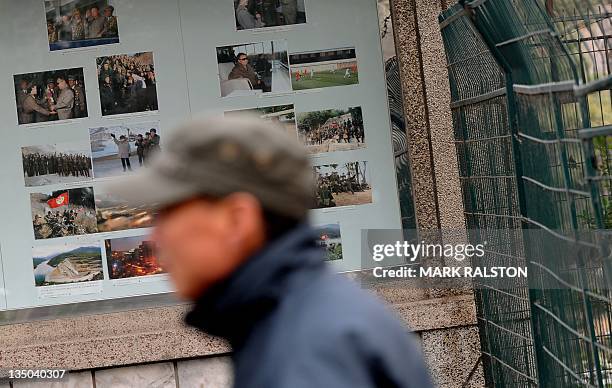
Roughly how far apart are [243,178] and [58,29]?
5.30m

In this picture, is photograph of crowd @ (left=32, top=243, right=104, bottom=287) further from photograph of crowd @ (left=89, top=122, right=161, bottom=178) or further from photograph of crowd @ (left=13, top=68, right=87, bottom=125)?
photograph of crowd @ (left=13, top=68, right=87, bottom=125)

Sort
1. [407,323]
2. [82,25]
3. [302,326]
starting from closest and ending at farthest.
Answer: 1. [302,326]
2. [407,323]
3. [82,25]

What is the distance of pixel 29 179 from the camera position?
276 inches

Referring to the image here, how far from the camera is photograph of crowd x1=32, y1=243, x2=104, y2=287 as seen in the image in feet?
23.1

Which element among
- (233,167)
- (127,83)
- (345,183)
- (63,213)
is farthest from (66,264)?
(233,167)

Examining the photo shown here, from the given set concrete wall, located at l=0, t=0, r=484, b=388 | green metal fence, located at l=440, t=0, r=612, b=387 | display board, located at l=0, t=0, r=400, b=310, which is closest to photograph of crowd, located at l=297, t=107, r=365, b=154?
display board, located at l=0, t=0, r=400, b=310

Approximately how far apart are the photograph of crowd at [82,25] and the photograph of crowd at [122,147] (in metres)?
0.49

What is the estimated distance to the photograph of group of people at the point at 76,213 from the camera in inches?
276

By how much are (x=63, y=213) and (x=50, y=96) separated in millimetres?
647

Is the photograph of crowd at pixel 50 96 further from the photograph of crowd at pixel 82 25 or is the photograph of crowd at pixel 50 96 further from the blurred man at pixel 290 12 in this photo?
the blurred man at pixel 290 12

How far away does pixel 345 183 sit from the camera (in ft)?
23.2

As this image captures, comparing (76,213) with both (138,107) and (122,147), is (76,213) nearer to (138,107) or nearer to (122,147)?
(122,147)

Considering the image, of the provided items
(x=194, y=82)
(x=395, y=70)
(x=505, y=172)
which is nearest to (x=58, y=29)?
(x=194, y=82)

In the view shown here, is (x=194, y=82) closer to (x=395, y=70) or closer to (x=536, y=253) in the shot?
(x=395, y=70)
